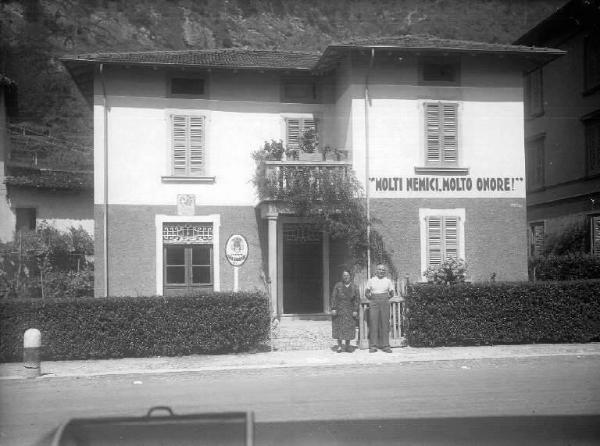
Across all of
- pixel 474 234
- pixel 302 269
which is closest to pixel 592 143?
pixel 474 234

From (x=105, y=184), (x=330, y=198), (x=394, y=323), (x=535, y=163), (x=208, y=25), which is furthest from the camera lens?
(x=535, y=163)

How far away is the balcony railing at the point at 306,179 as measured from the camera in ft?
57.7

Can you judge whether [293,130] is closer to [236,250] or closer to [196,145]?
[196,145]

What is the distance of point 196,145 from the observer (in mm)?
18984

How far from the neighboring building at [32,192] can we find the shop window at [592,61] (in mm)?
18105

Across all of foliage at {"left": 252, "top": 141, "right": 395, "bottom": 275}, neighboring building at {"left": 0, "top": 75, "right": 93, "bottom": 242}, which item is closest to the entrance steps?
foliage at {"left": 252, "top": 141, "right": 395, "bottom": 275}

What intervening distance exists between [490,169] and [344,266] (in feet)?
16.9

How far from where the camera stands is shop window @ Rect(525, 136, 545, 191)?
979 inches

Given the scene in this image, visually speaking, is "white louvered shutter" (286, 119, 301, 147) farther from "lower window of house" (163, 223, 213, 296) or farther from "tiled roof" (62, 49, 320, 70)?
"lower window of house" (163, 223, 213, 296)

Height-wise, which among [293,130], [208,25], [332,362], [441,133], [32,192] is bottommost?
[332,362]

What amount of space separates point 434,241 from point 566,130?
913 centimetres

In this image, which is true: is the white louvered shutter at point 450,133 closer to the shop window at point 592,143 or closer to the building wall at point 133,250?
the shop window at point 592,143

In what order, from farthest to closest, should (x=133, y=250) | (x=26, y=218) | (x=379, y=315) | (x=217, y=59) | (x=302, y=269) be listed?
(x=26, y=218) < (x=302, y=269) < (x=217, y=59) < (x=133, y=250) < (x=379, y=315)

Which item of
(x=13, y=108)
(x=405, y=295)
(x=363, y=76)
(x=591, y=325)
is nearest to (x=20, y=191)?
(x=13, y=108)
